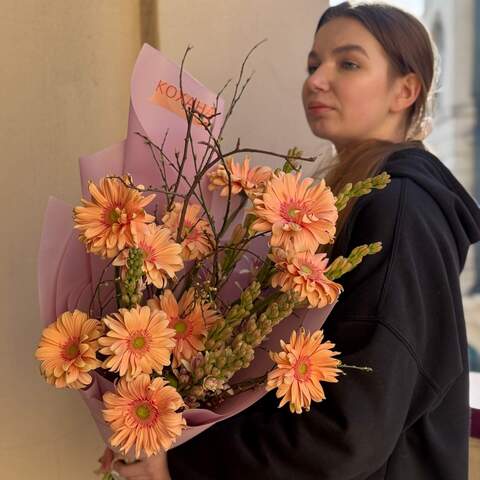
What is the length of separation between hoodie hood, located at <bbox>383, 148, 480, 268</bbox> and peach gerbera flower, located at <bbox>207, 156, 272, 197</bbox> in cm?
19

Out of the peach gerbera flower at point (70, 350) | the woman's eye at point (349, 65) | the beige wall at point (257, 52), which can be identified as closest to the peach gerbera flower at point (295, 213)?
the peach gerbera flower at point (70, 350)

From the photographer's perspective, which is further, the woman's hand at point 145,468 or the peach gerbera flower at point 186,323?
the woman's hand at point 145,468

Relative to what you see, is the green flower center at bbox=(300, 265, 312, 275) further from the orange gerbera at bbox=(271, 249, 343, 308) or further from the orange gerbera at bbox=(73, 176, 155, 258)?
the orange gerbera at bbox=(73, 176, 155, 258)

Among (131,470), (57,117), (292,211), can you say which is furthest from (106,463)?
(57,117)

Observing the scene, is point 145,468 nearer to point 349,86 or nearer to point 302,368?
point 302,368

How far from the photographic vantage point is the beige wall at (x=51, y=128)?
1.12 m

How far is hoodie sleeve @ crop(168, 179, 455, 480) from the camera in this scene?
843 mm

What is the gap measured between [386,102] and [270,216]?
511mm

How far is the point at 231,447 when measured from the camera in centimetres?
89

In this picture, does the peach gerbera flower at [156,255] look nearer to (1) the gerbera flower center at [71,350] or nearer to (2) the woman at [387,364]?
(1) the gerbera flower center at [71,350]

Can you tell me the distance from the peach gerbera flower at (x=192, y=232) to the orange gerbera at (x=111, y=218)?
0.34 ft

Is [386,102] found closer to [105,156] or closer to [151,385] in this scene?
[105,156]

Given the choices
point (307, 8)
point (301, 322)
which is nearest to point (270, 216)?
point (301, 322)

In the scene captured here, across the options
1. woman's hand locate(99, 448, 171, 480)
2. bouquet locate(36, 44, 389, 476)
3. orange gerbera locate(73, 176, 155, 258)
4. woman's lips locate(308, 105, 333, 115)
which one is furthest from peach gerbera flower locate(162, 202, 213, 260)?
woman's lips locate(308, 105, 333, 115)
